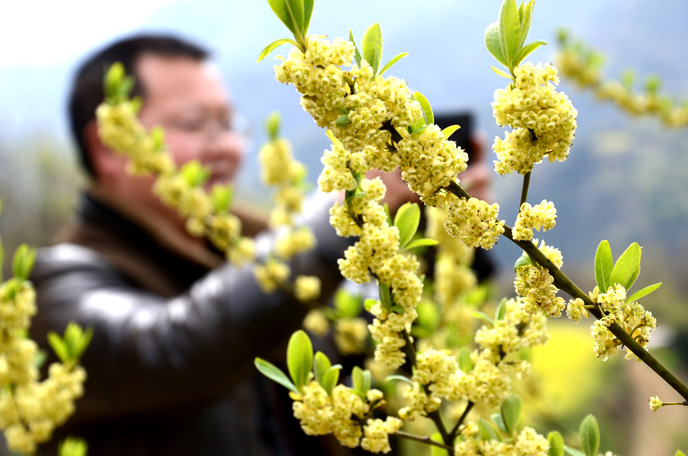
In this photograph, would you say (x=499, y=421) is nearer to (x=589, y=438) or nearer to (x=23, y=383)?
(x=589, y=438)

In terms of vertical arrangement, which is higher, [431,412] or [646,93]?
[646,93]

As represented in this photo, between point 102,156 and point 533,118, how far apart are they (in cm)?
123

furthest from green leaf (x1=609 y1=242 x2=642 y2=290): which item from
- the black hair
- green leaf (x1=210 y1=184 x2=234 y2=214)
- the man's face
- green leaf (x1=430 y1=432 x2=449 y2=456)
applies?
the black hair

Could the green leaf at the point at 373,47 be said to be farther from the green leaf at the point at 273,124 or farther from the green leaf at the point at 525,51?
the green leaf at the point at 273,124

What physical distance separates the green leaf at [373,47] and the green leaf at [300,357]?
0.45 ft

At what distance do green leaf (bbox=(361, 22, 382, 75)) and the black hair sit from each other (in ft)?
3.84

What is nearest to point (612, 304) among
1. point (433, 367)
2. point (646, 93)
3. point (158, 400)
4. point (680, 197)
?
point (433, 367)

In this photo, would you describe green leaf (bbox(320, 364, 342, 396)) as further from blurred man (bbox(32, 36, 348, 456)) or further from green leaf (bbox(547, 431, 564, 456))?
blurred man (bbox(32, 36, 348, 456))

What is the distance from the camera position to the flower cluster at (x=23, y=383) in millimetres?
438

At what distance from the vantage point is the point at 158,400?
90 cm

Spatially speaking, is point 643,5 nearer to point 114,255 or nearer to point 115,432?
point 114,255

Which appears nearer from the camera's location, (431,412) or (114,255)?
(431,412)

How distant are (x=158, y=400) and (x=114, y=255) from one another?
38cm

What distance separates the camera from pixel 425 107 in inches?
9.4
